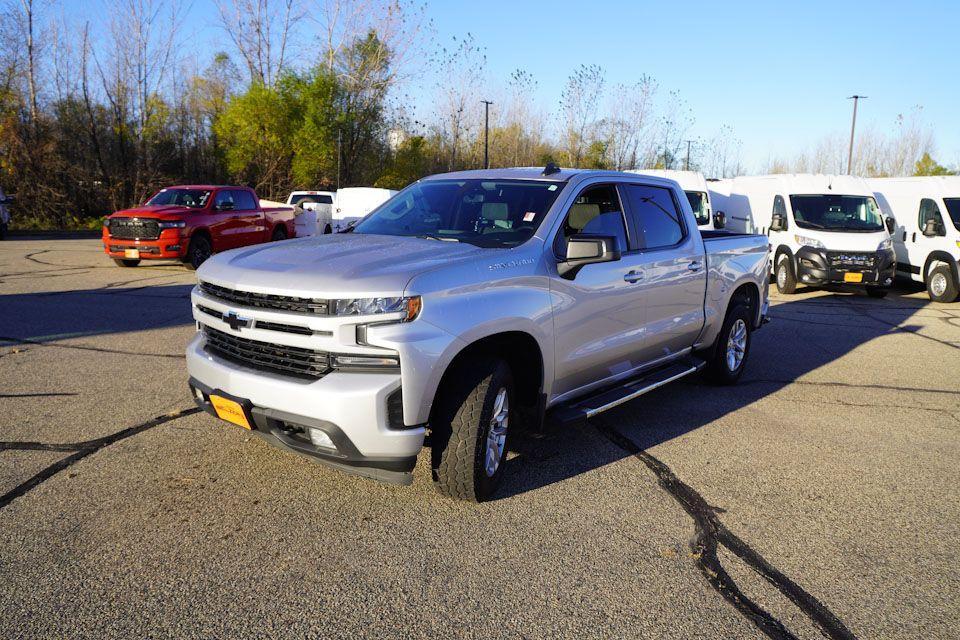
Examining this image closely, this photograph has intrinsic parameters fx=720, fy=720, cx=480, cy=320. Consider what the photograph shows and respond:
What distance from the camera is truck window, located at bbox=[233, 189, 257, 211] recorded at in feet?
53.0

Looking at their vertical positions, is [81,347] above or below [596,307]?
below

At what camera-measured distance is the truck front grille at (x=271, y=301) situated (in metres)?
3.55

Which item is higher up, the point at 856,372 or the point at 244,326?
the point at 244,326

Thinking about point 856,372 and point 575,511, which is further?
point 856,372

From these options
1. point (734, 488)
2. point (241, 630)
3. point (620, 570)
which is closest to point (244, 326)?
point (241, 630)

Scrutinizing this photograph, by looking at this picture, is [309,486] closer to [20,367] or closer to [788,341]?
[20,367]

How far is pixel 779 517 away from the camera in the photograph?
4.06 metres

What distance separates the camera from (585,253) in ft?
14.0

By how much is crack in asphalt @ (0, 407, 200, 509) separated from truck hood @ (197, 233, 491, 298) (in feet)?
4.70

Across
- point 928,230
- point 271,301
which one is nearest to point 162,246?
point 271,301

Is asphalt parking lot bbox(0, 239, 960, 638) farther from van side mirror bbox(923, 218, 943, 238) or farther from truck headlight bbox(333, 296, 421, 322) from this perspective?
van side mirror bbox(923, 218, 943, 238)

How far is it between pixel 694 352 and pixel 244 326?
4.19m

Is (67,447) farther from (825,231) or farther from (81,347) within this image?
(825,231)

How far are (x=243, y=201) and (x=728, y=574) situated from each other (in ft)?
49.4
